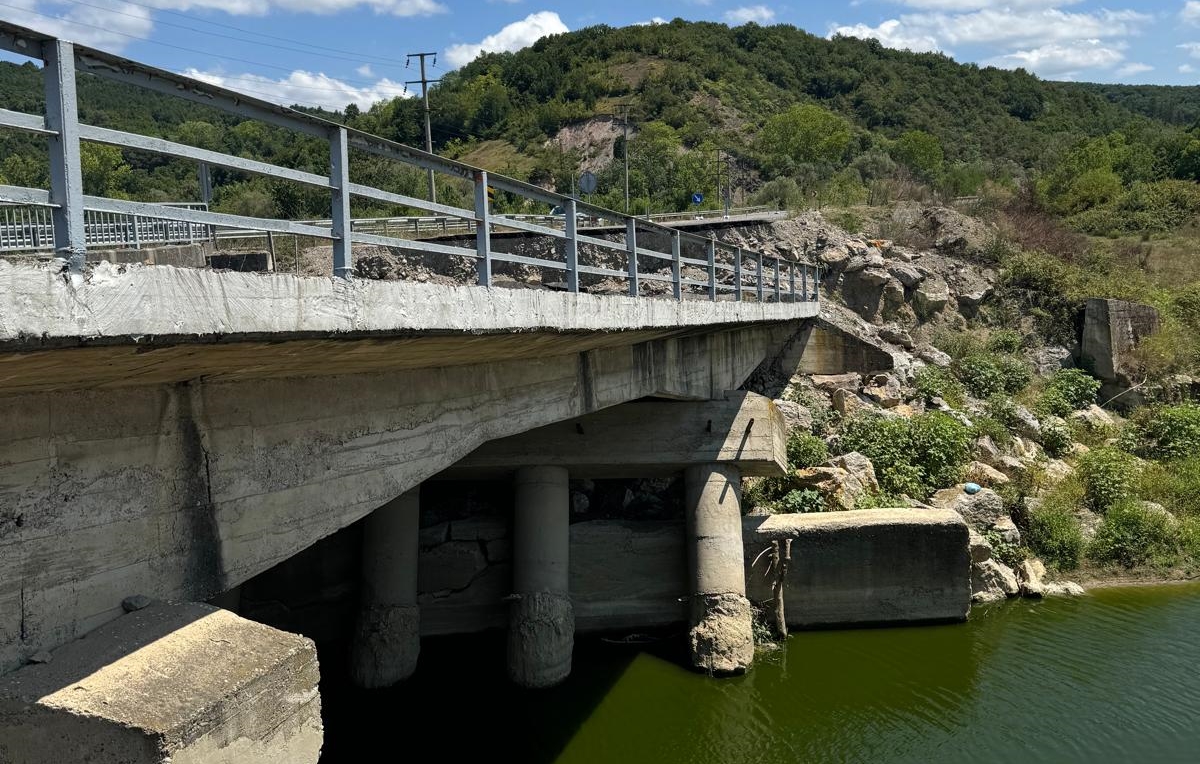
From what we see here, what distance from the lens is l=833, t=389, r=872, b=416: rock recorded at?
19641 millimetres

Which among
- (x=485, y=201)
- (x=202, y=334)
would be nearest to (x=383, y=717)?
(x=485, y=201)

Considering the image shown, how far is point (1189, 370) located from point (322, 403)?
23623mm

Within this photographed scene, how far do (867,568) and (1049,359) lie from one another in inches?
550

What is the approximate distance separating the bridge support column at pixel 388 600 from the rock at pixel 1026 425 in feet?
45.6

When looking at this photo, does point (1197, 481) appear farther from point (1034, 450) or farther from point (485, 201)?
point (485, 201)

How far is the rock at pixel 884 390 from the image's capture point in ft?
66.8

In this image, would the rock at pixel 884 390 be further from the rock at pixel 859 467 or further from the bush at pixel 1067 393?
the rock at pixel 859 467

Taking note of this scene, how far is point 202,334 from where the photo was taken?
365 centimetres

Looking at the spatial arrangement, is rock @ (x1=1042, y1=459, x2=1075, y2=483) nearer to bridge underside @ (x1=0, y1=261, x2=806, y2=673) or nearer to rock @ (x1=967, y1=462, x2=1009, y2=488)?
rock @ (x1=967, y1=462, x2=1009, y2=488)

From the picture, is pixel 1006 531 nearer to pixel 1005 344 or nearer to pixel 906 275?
pixel 1005 344

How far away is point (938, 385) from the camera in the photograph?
21.6 metres

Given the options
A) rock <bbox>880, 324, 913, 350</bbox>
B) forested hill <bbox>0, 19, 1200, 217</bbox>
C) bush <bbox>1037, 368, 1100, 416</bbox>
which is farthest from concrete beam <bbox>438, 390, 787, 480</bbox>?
forested hill <bbox>0, 19, 1200, 217</bbox>

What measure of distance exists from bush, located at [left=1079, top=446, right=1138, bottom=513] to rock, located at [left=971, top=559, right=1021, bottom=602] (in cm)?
367

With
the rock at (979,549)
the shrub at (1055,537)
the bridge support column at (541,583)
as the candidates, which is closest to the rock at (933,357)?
the shrub at (1055,537)
